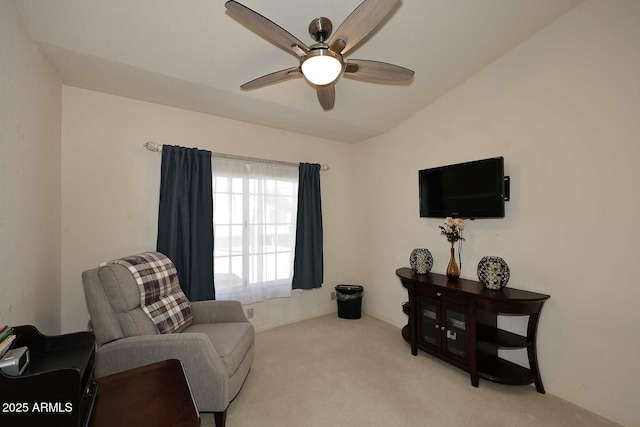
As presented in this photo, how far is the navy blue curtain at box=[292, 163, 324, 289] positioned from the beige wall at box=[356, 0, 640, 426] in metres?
1.69

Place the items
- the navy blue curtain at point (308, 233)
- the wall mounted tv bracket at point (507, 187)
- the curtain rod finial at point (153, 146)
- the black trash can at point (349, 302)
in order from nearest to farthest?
1. the wall mounted tv bracket at point (507, 187)
2. the curtain rod finial at point (153, 146)
3. the navy blue curtain at point (308, 233)
4. the black trash can at point (349, 302)

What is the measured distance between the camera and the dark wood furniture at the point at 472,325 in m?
2.08

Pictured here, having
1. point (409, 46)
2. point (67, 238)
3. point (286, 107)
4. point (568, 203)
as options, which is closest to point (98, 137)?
point (67, 238)

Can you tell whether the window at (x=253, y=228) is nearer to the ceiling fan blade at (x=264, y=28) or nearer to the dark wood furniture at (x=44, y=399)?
the ceiling fan blade at (x=264, y=28)

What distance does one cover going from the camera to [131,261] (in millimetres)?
1999

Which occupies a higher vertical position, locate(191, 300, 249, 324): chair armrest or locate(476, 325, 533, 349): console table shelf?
locate(191, 300, 249, 324): chair armrest

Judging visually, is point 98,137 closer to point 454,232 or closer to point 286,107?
point 286,107

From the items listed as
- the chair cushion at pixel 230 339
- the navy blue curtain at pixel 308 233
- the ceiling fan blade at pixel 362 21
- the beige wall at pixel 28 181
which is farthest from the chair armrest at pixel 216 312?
the ceiling fan blade at pixel 362 21

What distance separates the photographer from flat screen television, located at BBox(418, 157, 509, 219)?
2.31 metres

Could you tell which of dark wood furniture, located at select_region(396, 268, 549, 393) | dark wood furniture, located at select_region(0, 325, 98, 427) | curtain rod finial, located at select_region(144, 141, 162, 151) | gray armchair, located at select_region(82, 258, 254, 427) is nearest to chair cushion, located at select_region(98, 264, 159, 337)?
gray armchair, located at select_region(82, 258, 254, 427)

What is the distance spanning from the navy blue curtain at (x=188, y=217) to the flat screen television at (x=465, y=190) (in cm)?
229

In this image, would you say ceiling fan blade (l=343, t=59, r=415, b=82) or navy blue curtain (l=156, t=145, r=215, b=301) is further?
navy blue curtain (l=156, t=145, r=215, b=301)

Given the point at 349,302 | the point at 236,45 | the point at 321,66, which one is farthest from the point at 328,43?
the point at 349,302

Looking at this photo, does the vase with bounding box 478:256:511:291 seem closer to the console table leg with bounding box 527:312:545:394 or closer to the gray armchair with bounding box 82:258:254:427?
the console table leg with bounding box 527:312:545:394
